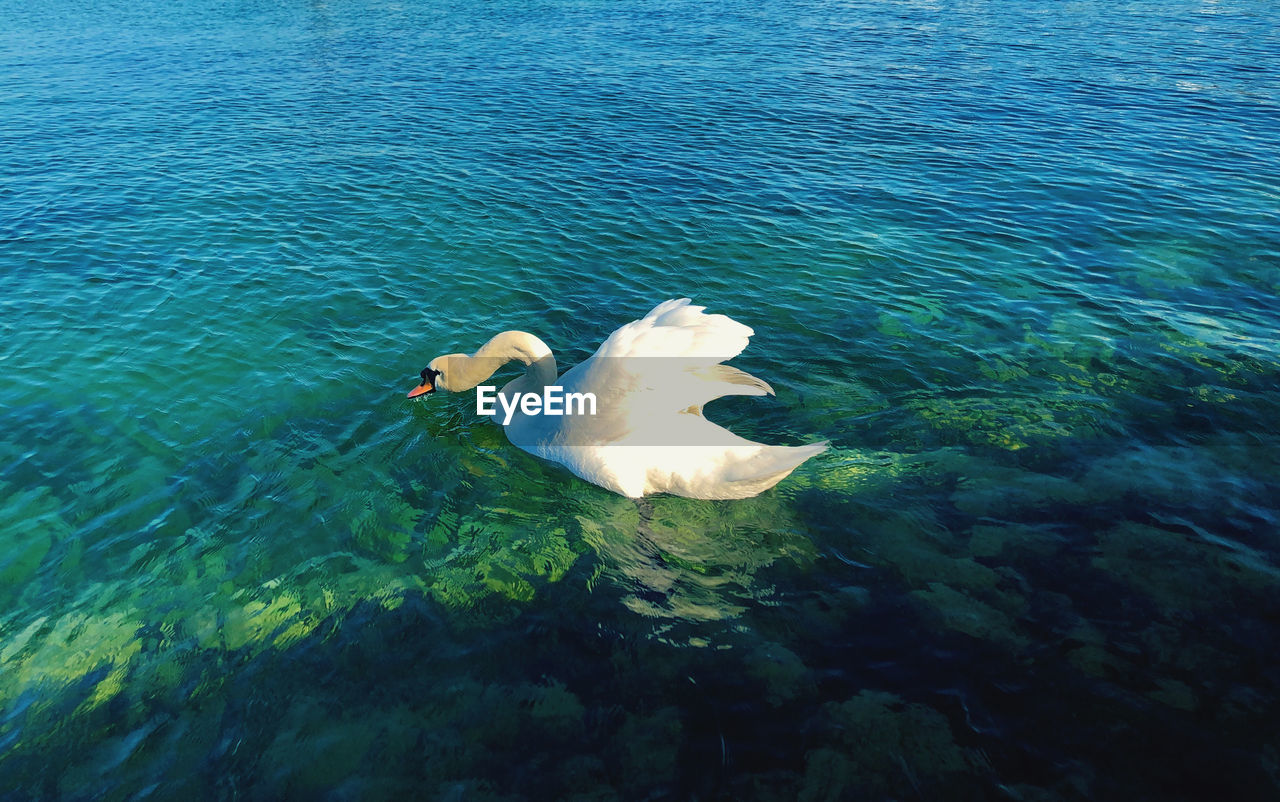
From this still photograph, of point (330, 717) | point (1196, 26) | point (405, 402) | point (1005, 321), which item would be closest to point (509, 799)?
point (330, 717)

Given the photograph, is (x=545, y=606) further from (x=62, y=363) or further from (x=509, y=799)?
(x=62, y=363)

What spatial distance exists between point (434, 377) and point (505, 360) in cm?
113

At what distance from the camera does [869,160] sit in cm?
2061

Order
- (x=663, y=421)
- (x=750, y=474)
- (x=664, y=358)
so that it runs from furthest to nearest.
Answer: (x=663, y=421), (x=664, y=358), (x=750, y=474)

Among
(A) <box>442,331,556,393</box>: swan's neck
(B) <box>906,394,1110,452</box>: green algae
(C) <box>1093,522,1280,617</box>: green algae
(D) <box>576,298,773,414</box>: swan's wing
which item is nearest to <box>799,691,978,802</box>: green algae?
(C) <box>1093,522,1280,617</box>: green algae

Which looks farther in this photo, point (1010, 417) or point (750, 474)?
point (1010, 417)

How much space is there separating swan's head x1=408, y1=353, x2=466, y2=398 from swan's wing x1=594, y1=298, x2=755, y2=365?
320cm

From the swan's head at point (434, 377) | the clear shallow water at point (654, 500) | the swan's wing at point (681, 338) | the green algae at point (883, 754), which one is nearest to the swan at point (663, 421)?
the swan's wing at point (681, 338)

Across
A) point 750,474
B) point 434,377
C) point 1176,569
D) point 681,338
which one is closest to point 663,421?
point 681,338

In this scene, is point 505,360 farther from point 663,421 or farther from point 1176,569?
point 1176,569

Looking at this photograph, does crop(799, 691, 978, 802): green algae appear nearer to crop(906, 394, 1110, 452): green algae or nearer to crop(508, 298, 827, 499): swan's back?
A: crop(508, 298, 827, 499): swan's back

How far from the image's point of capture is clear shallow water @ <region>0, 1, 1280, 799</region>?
6.21 meters

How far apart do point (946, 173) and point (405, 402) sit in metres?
16.4

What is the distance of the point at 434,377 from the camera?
10742mm
